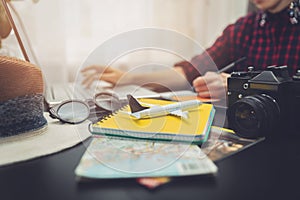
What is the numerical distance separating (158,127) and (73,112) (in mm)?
193

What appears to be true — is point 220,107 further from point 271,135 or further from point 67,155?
point 67,155

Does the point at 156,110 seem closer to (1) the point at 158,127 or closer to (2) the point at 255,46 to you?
(1) the point at 158,127

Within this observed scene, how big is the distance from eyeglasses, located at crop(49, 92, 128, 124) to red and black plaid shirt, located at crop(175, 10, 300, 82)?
42 cm

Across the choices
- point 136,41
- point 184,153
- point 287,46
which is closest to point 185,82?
point 136,41

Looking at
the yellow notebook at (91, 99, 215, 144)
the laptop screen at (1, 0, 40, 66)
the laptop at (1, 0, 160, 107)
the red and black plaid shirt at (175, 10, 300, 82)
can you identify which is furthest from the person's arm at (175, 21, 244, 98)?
the laptop screen at (1, 0, 40, 66)

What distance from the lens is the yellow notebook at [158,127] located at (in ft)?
1.32

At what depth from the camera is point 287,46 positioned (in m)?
1.03

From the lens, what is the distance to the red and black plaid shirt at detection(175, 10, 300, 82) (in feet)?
3.32

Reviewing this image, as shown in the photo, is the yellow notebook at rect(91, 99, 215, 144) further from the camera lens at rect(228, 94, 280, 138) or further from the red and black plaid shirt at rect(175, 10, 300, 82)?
the red and black plaid shirt at rect(175, 10, 300, 82)

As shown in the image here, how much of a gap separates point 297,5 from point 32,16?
0.92 m

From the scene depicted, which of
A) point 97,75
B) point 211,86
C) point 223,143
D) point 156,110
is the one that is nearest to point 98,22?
point 97,75

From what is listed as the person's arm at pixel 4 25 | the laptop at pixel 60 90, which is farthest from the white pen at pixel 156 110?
the person's arm at pixel 4 25

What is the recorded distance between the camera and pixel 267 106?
448 mm

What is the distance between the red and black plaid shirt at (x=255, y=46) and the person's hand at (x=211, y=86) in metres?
0.15
